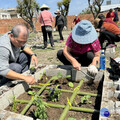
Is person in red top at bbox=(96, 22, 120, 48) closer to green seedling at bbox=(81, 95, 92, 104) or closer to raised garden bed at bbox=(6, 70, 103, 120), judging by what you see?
raised garden bed at bbox=(6, 70, 103, 120)

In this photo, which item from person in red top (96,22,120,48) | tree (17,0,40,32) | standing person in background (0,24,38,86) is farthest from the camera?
tree (17,0,40,32)

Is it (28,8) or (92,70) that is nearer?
(92,70)

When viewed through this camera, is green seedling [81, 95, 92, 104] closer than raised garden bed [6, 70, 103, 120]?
No

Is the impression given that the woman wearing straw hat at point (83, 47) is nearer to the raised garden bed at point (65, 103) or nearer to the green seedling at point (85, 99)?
the raised garden bed at point (65, 103)

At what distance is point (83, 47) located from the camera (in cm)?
259

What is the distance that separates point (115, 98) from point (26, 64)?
1739 millimetres

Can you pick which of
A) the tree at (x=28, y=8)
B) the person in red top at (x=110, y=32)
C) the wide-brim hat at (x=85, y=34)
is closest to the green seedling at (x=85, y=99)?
the wide-brim hat at (x=85, y=34)

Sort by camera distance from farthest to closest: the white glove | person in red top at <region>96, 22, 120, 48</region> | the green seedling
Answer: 1. person in red top at <region>96, 22, 120, 48</region>
2. the white glove
3. the green seedling

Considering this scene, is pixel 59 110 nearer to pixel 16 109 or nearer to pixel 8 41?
pixel 16 109

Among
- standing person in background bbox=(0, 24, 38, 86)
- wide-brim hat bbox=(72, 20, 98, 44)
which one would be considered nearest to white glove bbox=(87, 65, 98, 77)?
wide-brim hat bbox=(72, 20, 98, 44)

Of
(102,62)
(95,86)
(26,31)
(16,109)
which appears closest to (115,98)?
(95,86)

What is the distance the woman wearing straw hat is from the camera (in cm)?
216

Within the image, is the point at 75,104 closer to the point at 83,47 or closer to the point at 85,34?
the point at 85,34

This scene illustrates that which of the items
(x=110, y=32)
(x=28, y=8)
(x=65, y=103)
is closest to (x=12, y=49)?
(x=65, y=103)
